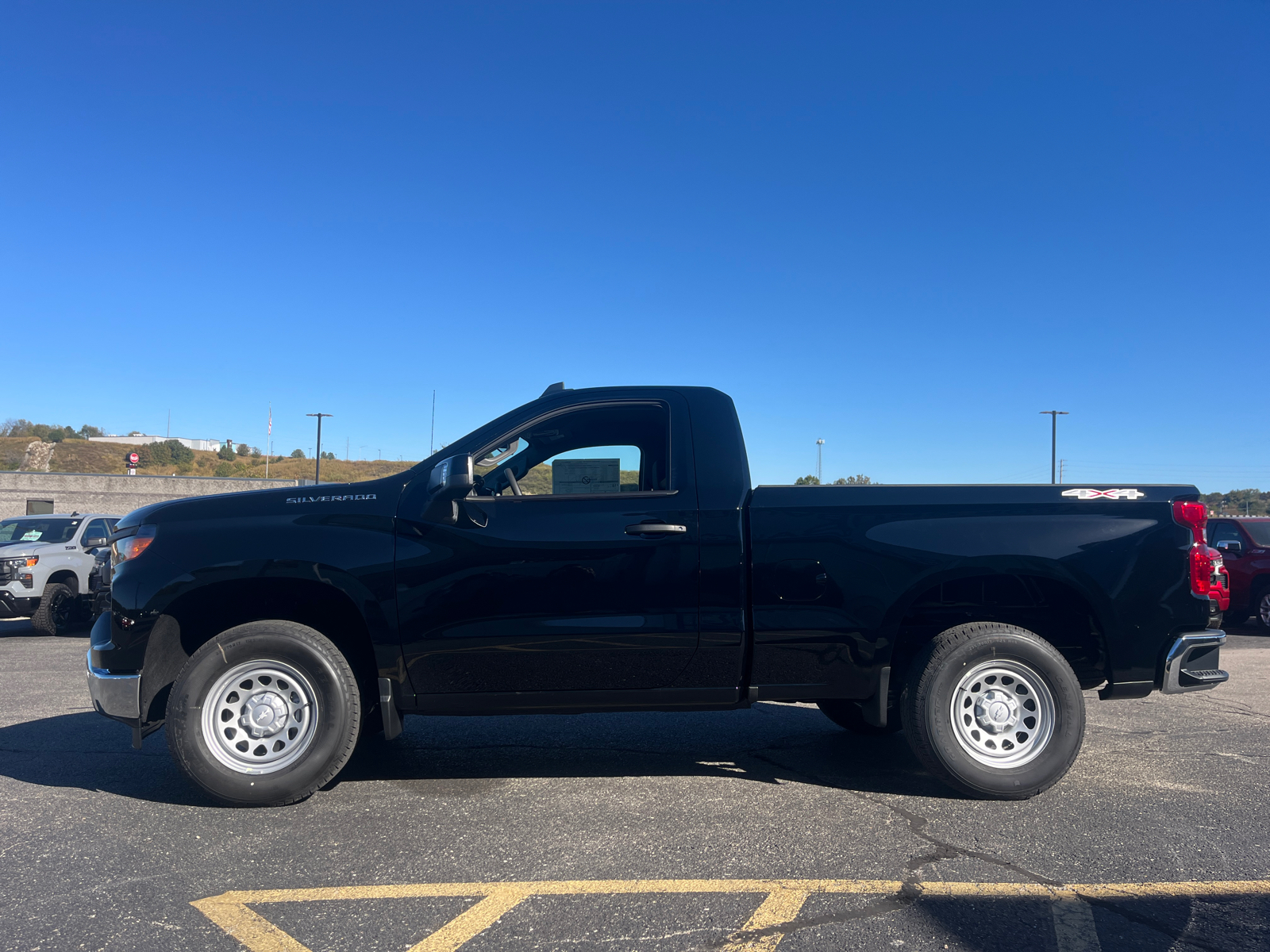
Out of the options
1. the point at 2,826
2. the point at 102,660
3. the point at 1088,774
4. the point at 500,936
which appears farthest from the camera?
the point at 1088,774

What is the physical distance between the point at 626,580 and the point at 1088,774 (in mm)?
2861

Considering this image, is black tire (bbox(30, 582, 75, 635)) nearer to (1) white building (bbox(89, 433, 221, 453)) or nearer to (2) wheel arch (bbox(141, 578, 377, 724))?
(2) wheel arch (bbox(141, 578, 377, 724))

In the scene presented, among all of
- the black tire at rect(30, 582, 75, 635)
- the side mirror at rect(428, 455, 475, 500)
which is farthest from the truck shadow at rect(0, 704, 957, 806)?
the black tire at rect(30, 582, 75, 635)

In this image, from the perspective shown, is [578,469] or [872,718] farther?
[578,469]

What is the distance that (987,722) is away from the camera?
175 inches

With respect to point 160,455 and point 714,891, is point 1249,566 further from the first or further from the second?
→ point 160,455

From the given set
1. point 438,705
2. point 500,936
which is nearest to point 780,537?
point 438,705

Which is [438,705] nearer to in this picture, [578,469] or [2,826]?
[578,469]

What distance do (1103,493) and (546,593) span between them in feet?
9.55

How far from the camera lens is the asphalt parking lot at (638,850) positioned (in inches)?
116

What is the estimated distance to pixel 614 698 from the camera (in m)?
4.38

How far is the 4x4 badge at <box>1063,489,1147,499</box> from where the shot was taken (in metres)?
4.50

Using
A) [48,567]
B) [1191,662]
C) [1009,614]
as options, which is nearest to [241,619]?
[1009,614]

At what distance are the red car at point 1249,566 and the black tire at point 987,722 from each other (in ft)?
35.3
